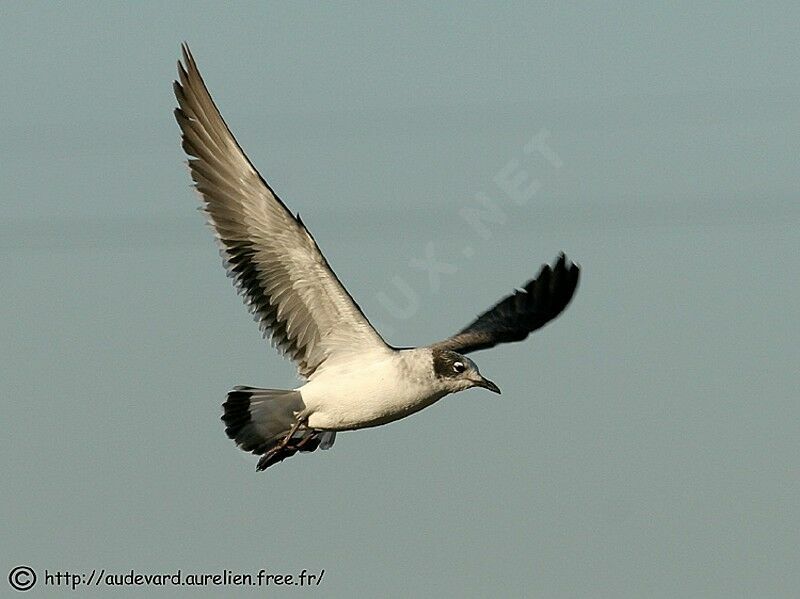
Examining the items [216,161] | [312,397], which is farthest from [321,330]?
[216,161]

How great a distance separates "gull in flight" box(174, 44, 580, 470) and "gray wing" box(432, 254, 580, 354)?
3455mm

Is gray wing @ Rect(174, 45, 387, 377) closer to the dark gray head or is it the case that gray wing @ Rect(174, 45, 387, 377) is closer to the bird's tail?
the bird's tail

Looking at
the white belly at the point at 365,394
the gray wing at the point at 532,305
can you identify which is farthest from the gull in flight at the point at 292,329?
the gray wing at the point at 532,305

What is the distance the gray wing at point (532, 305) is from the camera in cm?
2162

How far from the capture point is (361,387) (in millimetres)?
17578

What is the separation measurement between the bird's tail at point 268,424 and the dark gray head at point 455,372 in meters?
1.55

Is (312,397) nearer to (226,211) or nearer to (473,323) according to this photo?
(226,211)

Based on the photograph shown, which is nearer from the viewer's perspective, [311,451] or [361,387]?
[361,387]

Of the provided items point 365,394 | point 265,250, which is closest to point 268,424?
point 365,394

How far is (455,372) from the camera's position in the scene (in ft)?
57.6

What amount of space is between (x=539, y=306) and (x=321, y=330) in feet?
14.9

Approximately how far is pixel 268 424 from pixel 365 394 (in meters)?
1.48

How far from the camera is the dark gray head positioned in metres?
17.5

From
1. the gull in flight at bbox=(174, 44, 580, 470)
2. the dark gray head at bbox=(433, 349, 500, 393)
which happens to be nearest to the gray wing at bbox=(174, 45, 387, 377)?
the gull in flight at bbox=(174, 44, 580, 470)
